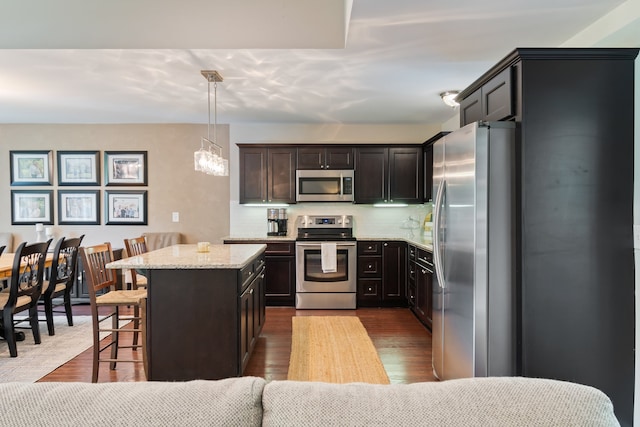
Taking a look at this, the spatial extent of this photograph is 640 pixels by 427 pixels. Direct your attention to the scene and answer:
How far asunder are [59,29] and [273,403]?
3.34 metres

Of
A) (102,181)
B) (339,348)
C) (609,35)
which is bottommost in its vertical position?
(339,348)

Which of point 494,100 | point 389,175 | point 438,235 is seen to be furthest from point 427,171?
point 494,100

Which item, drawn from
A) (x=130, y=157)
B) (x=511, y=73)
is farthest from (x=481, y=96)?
(x=130, y=157)

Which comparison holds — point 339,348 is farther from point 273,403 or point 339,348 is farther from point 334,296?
point 273,403

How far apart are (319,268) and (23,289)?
3022mm

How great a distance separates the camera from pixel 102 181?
16.7 feet

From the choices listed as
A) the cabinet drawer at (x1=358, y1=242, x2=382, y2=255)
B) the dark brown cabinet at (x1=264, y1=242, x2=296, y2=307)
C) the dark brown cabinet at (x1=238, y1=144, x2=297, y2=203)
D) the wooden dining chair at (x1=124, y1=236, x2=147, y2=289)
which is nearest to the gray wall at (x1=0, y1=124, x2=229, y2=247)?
the dark brown cabinet at (x1=238, y1=144, x2=297, y2=203)

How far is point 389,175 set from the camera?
193 inches

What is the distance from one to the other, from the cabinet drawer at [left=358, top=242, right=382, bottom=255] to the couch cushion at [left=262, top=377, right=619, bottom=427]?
379 cm

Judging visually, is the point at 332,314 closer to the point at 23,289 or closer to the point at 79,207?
the point at 23,289

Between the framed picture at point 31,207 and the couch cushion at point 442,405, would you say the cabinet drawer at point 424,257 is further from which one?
the framed picture at point 31,207

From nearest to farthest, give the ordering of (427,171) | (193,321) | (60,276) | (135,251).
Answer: (193,321) → (135,251) → (60,276) → (427,171)

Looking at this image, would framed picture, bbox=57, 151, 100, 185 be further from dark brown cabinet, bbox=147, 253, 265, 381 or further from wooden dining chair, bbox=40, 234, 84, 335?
dark brown cabinet, bbox=147, 253, 265, 381

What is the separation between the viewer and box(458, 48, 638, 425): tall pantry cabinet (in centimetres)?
194
